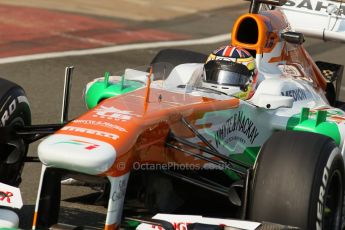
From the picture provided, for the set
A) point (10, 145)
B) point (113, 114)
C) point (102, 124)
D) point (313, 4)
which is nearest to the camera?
point (102, 124)

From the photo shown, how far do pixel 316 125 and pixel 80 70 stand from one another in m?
6.07

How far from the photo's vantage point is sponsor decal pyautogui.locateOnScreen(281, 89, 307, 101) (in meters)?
8.75

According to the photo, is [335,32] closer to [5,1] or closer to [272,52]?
[272,52]

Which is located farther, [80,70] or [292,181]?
[80,70]

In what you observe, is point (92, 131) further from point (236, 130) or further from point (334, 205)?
point (334, 205)

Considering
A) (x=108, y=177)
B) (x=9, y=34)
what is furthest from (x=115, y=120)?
(x=9, y=34)

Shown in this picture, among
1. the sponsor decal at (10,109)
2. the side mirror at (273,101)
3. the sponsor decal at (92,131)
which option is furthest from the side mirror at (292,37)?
the sponsor decal at (92,131)

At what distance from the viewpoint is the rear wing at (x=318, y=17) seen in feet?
34.6

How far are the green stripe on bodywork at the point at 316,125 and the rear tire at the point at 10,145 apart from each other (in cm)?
217

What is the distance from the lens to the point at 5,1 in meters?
17.9

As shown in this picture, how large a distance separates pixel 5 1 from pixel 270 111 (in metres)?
10.6

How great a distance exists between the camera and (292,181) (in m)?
6.66

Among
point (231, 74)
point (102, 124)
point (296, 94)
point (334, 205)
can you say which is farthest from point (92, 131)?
point (296, 94)

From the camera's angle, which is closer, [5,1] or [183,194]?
[183,194]
